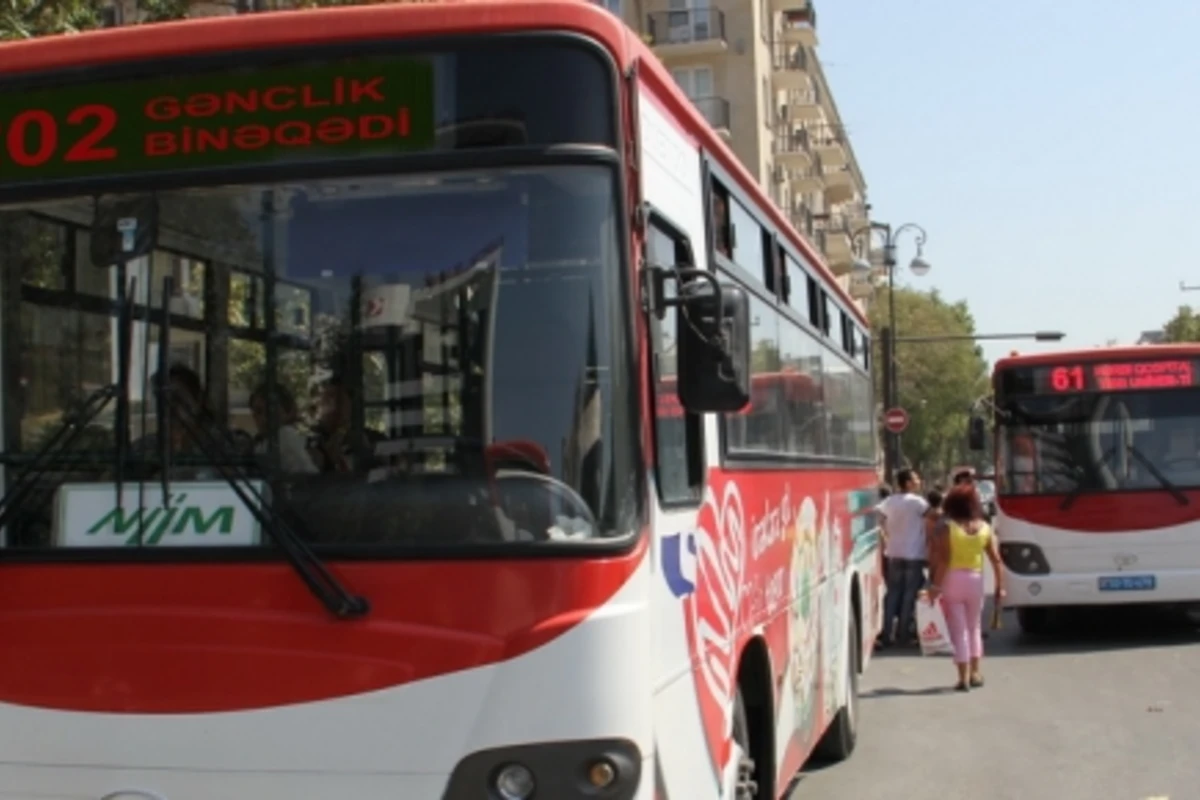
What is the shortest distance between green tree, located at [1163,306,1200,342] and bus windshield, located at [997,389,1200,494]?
90974mm

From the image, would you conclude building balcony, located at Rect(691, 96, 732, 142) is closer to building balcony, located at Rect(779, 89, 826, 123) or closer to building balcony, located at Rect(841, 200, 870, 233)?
building balcony, located at Rect(779, 89, 826, 123)

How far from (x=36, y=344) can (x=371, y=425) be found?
106cm

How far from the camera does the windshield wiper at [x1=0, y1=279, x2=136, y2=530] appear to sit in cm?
481

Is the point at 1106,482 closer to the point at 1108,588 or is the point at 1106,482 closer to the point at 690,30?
the point at 1108,588

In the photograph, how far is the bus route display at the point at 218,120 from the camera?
4797 millimetres

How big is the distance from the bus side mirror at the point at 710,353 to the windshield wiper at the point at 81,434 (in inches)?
61.1

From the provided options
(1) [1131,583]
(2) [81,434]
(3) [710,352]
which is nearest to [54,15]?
(2) [81,434]

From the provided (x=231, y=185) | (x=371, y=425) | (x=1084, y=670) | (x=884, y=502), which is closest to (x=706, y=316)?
(x=371, y=425)

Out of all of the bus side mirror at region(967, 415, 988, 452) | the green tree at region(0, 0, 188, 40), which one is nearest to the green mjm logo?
the green tree at region(0, 0, 188, 40)

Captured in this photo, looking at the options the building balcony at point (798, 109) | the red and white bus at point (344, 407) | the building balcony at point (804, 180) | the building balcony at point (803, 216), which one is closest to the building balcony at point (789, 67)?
the building balcony at point (798, 109)

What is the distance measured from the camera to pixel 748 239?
7562 millimetres

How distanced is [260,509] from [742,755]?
95.9 inches

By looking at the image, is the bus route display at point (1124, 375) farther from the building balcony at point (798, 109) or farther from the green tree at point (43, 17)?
the building balcony at point (798, 109)

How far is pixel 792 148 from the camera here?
63.7 m
